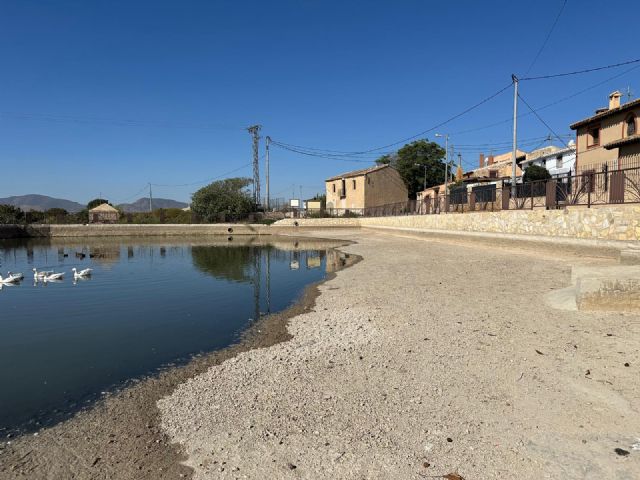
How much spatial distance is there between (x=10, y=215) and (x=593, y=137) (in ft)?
214

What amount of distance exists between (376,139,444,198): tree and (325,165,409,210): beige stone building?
1383 millimetres

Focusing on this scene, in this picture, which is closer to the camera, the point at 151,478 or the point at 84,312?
the point at 151,478

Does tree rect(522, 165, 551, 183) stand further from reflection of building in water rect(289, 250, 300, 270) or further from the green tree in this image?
the green tree

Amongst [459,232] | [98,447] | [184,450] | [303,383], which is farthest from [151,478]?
[459,232]

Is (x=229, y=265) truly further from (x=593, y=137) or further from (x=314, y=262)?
(x=593, y=137)

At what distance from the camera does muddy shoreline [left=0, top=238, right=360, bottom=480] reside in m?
4.07

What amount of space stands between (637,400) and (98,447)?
5858 millimetres

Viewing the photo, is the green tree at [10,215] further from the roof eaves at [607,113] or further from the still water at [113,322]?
the roof eaves at [607,113]

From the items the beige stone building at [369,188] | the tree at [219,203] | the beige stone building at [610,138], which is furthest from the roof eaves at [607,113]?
the tree at [219,203]

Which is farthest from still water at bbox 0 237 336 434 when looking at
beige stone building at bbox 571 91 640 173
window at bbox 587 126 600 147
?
window at bbox 587 126 600 147

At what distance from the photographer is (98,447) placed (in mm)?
4559

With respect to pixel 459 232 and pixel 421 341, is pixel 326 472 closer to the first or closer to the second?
pixel 421 341

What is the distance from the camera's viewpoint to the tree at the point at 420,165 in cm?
6619

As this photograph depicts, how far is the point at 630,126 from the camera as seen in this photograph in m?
28.8
